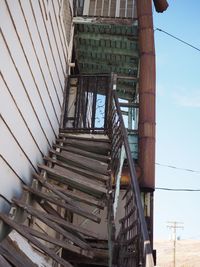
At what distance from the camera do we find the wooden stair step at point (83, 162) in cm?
507

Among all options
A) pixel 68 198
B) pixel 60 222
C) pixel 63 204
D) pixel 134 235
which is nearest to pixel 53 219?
pixel 60 222

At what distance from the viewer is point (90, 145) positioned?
224 inches

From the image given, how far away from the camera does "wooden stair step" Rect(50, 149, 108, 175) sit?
5066 millimetres

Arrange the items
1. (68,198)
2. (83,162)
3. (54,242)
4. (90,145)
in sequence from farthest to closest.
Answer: (90,145)
(83,162)
(68,198)
(54,242)

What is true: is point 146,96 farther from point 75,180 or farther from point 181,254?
point 181,254

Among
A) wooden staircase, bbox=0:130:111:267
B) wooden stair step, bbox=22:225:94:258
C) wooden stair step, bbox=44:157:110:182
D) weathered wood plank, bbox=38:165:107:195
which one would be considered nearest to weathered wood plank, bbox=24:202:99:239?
wooden staircase, bbox=0:130:111:267

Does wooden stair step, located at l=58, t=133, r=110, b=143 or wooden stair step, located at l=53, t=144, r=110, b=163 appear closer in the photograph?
wooden stair step, located at l=53, t=144, r=110, b=163

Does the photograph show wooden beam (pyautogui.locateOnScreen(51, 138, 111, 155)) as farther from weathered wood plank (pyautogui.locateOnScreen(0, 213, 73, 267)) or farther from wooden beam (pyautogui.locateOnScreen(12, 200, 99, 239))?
weathered wood plank (pyautogui.locateOnScreen(0, 213, 73, 267))

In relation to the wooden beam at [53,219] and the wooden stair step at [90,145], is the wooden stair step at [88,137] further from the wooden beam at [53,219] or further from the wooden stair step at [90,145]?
the wooden beam at [53,219]

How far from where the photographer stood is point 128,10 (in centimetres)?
818

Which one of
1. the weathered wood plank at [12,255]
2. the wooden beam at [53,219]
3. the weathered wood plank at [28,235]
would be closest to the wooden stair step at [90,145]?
the wooden beam at [53,219]

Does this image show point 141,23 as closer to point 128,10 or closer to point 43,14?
point 128,10

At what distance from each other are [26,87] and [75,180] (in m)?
1.38

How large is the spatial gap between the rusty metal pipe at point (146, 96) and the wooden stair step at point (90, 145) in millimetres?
880
